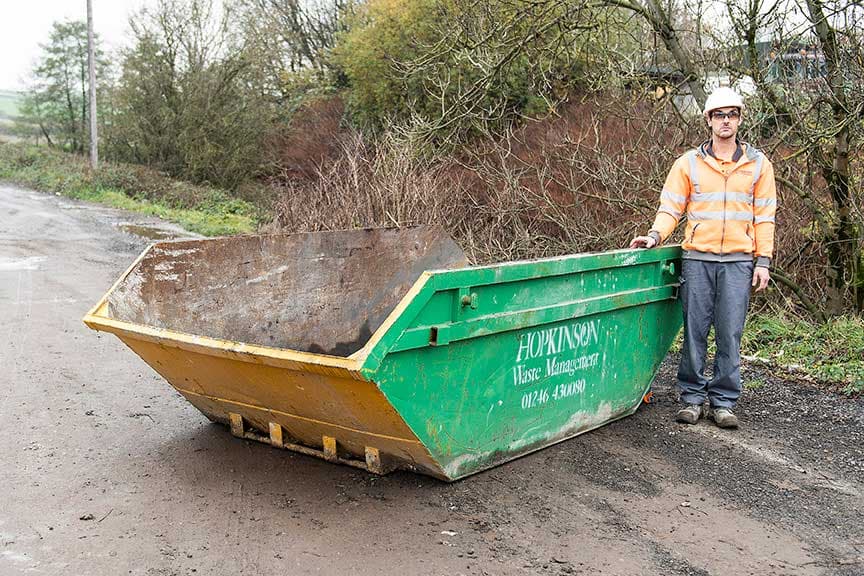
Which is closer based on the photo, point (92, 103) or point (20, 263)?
point (20, 263)

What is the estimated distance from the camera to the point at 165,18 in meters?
23.2

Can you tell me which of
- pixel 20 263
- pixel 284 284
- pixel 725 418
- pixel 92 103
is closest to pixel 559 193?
pixel 725 418

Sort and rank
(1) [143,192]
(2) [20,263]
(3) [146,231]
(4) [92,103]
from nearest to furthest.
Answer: (2) [20,263]
(3) [146,231]
(1) [143,192]
(4) [92,103]

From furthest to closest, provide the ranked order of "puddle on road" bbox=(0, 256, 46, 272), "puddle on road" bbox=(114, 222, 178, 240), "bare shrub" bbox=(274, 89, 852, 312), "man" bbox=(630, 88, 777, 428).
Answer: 1. "puddle on road" bbox=(114, 222, 178, 240)
2. "puddle on road" bbox=(0, 256, 46, 272)
3. "bare shrub" bbox=(274, 89, 852, 312)
4. "man" bbox=(630, 88, 777, 428)

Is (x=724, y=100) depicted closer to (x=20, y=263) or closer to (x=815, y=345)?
(x=815, y=345)

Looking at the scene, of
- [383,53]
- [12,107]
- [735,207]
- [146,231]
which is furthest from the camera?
[12,107]

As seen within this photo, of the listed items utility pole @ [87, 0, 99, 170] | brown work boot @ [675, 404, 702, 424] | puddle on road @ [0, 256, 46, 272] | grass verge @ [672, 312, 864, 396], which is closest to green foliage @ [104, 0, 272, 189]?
utility pole @ [87, 0, 99, 170]

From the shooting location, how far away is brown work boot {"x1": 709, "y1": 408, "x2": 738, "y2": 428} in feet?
16.6

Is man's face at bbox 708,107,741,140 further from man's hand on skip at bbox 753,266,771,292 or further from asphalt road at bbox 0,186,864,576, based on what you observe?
asphalt road at bbox 0,186,864,576

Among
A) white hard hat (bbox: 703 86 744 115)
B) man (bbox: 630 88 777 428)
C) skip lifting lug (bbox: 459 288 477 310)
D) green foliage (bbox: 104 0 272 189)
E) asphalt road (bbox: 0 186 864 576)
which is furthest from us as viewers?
green foliage (bbox: 104 0 272 189)

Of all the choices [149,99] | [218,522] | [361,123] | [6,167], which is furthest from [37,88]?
[218,522]

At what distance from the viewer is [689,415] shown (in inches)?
203

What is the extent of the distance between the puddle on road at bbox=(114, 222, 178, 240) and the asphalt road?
30.4ft

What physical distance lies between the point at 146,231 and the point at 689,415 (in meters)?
12.3
